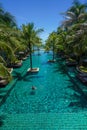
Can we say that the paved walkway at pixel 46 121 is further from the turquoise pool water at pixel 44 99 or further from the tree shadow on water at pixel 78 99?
the tree shadow on water at pixel 78 99

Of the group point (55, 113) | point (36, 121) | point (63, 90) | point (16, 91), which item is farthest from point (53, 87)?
point (36, 121)

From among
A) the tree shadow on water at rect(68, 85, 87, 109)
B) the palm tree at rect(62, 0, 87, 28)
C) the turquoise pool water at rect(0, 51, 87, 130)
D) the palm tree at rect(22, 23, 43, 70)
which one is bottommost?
the turquoise pool water at rect(0, 51, 87, 130)

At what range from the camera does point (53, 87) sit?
16953mm

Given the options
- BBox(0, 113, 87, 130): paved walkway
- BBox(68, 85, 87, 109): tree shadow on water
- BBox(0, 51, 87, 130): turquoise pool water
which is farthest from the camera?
BBox(68, 85, 87, 109): tree shadow on water

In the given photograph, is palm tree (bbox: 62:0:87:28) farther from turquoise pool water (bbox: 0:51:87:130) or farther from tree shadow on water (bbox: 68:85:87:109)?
tree shadow on water (bbox: 68:85:87:109)

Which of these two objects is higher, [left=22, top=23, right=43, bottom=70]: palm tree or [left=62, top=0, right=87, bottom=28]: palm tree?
[left=62, top=0, right=87, bottom=28]: palm tree

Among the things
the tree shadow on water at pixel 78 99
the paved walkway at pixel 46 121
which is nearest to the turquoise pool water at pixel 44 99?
the tree shadow on water at pixel 78 99

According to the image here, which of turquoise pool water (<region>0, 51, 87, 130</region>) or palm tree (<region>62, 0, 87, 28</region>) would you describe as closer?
turquoise pool water (<region>0, 51, 87, 130</region>)

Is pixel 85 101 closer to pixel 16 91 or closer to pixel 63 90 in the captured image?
pixel 63 90

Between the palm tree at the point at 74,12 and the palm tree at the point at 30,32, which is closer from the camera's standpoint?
the palm tree at the point at 30,32

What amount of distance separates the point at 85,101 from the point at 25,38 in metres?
12.0

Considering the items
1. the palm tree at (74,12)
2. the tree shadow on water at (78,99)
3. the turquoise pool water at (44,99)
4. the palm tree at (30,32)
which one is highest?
the palm tree at (74,12)

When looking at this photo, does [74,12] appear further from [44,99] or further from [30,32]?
[44,99]

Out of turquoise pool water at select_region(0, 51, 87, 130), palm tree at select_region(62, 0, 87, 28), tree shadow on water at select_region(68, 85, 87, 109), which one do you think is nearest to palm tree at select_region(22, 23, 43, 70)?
turquoise pool water at select_region(0, 51, 87, 130)
